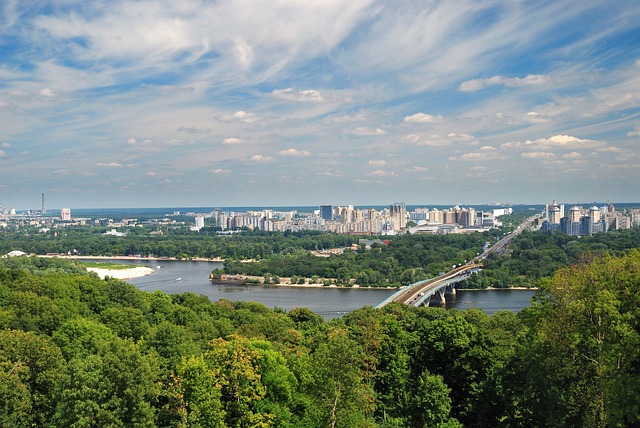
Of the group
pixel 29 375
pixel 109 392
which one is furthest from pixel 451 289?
pixel 109 392

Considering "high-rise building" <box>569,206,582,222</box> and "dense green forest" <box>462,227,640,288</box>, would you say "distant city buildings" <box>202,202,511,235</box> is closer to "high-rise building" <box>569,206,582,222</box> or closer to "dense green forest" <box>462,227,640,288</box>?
"high-rise building" <box>569,206,582,222</box>

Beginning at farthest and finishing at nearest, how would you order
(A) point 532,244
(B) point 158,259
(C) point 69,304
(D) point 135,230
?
(D) point 135,230 → (B) point 158,259 → (A) point 532,244 → (C) point 69,304

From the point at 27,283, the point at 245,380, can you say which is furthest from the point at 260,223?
the point at 245,380

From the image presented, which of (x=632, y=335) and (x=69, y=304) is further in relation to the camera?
(x=69, y=304)

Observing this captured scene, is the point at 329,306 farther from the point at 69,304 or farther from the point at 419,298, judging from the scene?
the point at 69,304

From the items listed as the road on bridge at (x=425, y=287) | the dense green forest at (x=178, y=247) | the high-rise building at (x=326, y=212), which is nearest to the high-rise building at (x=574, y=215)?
the dense green forest at (x=178, y=247)

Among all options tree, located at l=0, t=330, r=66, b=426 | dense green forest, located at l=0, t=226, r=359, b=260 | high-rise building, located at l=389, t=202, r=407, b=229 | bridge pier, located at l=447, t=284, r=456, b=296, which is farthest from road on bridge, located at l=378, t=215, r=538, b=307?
high-rise building, located at l=389, t=202, r=407, b=229

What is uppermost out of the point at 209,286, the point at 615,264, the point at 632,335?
the point at 615,264

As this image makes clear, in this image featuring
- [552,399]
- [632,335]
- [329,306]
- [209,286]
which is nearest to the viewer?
[632,335]
